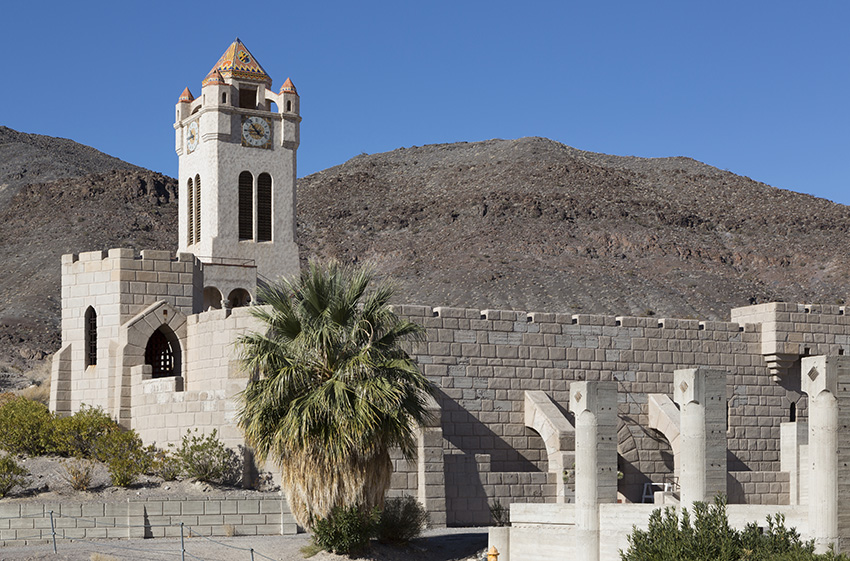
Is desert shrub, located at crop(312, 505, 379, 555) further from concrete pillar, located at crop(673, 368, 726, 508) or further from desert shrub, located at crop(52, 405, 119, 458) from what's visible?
desert shrub, located at crop(52, 405, 119, 458)

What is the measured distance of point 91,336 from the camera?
31750mm

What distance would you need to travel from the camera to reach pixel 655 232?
8856cm

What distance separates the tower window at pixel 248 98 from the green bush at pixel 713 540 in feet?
90.2

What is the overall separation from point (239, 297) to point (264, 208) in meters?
5.37

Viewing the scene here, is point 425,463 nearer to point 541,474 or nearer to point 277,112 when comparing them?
point 541,474

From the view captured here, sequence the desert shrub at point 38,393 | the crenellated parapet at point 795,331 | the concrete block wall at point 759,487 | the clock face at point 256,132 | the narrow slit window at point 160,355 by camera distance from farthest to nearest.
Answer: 1. the clock face at point 256,132
2. the desert shrub at point 38,393
3. the crenellated parapet at point 795,331
4. the narrow slit window at point 160,355
5. the concrete block wall at point 759,487

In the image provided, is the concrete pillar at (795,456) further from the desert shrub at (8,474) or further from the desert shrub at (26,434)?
the desert shrub at (26,434)

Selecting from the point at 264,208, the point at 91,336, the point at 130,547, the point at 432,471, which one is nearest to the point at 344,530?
the point at 130,547

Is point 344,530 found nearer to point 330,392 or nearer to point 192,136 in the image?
point 330,392

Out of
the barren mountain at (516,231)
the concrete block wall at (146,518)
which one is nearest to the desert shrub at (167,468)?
the concrete block wall at (146,518)

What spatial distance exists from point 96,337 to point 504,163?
7729 cm

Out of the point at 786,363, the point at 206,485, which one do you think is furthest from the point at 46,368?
the point at 786,363

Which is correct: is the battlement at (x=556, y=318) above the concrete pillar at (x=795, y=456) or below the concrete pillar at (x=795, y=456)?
above

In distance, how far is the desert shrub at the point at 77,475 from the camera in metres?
26.2
